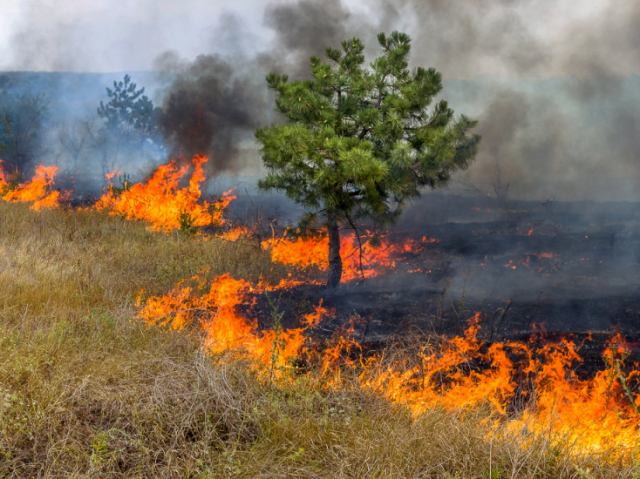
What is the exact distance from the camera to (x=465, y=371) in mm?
5238

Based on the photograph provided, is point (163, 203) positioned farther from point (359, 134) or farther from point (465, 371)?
point (465, 371)

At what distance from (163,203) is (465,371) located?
1030 centimetres

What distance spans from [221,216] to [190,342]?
27.2 feet

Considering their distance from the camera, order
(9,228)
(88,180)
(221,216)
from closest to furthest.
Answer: (9,228)
(221,216)
(88,180)

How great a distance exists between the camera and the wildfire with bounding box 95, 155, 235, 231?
1201cm

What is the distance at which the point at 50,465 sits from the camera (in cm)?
258

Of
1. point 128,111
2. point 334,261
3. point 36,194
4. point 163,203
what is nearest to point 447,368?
point 334,261

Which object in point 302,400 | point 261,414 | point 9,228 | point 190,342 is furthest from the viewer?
point 9,228

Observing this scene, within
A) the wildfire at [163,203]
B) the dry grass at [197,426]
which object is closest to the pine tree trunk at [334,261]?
the dry grass at [197,426]

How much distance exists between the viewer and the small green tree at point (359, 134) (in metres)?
6.47

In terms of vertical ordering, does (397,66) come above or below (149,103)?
below

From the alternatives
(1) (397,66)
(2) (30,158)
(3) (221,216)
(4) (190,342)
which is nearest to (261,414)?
(4) (190,342)

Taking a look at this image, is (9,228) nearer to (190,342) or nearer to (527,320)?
(190,342)

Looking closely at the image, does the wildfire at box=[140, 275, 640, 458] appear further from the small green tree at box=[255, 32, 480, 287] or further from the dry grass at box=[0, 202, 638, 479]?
the small green tree at box=[255, 32, 480, 287]
